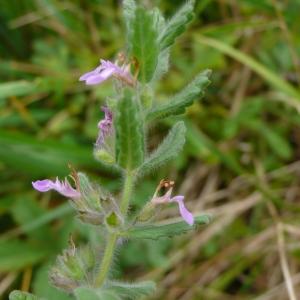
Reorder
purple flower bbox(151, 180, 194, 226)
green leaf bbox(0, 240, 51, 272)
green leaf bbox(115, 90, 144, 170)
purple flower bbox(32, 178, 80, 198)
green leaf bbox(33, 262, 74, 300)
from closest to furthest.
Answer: green leaf bbox(115, 90, 144, 170) < purple flower bbox(151, 180, 194, 226) < purple flower bbox(32, 178, 80, 198) < green leaf bbox(33, 262, 74, 300) < green leaf bbox(0, 240, 51, 272)

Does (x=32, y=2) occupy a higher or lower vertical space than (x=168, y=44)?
higher

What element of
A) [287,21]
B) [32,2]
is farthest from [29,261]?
[287,21]

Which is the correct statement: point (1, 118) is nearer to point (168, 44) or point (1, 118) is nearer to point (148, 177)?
point (148, 177)

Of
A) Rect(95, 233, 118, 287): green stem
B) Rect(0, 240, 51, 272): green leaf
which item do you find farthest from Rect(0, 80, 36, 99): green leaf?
Rect(95, 233, 118, 287): green stem

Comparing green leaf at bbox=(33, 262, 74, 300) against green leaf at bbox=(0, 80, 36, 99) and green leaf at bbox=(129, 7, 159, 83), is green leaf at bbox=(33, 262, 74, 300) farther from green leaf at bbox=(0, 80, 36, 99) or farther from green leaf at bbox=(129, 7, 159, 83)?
green leaf at bbox=(129, 7, 159, 83)

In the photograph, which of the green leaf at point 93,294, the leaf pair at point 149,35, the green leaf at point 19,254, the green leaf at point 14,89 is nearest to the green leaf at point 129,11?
the leaf pair at point 149,35

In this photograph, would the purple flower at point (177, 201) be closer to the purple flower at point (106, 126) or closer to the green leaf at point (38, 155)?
the purple flower at point (106, 126)
